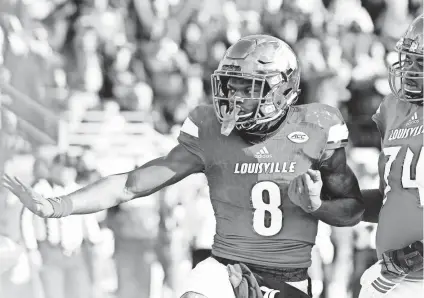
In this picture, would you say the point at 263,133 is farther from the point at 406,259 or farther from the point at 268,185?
the point at 406,259

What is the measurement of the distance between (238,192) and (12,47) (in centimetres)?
364

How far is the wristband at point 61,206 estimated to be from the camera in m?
3.17

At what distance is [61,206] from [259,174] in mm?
731

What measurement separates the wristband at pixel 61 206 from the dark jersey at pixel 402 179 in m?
1.11

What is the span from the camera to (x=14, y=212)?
570 cm

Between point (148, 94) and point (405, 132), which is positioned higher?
point (405, 132)

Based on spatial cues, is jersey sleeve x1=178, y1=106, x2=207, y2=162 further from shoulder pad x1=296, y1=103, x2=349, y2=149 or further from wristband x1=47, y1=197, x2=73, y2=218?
wristband x1=47, y1=197, x2=73, y2=218

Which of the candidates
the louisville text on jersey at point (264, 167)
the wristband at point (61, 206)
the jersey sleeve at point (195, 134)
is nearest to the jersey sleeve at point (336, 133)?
the louisville text on jersey at point (264, 167)

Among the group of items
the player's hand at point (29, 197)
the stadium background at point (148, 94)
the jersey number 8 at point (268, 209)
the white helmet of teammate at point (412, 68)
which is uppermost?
the white helmet of teammate at point (412, 68)

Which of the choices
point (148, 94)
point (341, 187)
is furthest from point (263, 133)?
point (148, 94)

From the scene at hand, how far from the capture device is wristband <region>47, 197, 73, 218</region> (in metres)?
3.17

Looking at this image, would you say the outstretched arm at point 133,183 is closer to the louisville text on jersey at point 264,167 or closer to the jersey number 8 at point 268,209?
the louisville text on jersey at point 264,167

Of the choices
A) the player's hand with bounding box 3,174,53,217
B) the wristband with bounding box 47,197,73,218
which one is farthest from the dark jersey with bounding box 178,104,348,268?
the player's hand with bounding box 3,174,53,217

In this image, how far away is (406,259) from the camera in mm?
2900
